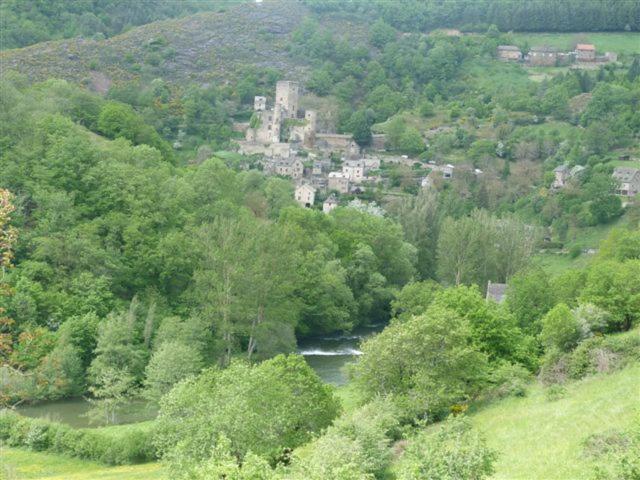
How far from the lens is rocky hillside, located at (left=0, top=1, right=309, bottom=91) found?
11338cm

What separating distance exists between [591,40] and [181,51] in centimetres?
6870

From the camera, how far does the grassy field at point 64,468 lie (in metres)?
29.2

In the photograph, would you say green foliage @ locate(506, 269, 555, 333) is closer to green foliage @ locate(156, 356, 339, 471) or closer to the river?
the river

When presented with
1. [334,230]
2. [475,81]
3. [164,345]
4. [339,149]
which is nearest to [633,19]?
[475,81]

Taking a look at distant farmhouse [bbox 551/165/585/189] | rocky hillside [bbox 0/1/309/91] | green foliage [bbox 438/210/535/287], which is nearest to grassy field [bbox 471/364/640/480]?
green foliage [bbox 438/210/535/287]

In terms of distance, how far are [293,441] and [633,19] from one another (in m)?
140

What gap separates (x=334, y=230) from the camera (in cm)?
6825

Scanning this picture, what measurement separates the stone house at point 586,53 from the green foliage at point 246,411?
120231 millimetres

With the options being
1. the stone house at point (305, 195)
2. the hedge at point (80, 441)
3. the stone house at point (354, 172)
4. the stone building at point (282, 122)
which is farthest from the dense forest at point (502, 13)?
the hedge at point (80, 441)

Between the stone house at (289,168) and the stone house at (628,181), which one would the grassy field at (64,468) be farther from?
the stone house at (289,168)

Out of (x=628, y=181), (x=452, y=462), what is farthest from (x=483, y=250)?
(x=452, y=462)

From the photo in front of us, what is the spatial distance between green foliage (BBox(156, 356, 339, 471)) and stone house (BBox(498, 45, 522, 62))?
121232 millimetres

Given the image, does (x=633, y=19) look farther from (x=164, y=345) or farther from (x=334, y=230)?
(x=164, y=345)

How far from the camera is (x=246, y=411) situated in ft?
Result: 80.7
